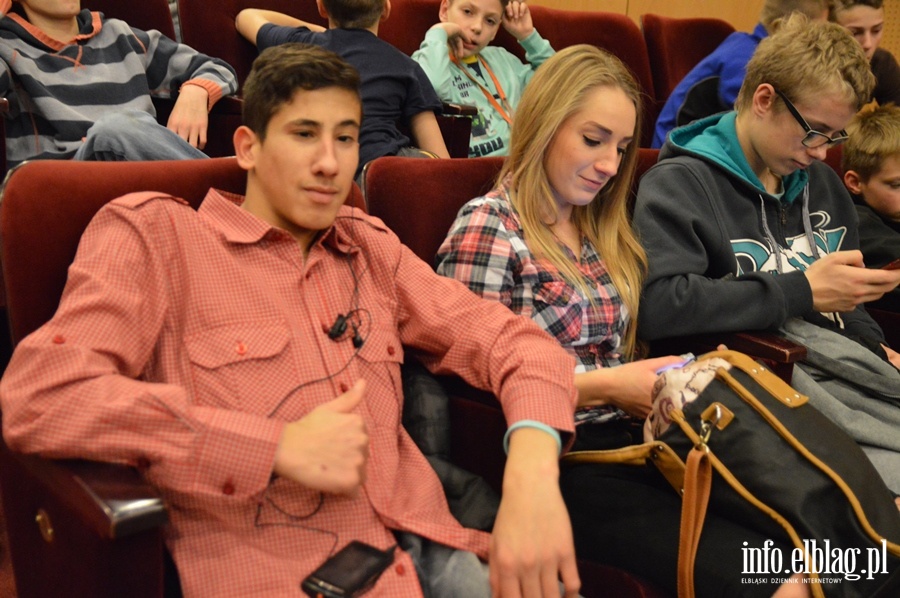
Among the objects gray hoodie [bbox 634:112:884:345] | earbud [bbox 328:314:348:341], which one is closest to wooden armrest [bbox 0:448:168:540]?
earbud [bbox 328:314:348:341]

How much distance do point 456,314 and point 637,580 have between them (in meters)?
0.45

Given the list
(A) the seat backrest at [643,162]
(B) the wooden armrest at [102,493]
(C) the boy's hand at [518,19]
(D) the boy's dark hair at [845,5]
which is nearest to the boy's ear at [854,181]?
(A) the seat backrest at [643,162]

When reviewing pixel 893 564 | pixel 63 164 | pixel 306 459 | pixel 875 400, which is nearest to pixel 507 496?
pixel 306 459

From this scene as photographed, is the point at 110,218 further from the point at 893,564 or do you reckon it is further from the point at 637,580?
the point at 893,564

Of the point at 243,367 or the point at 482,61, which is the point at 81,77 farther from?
the point at 482,61

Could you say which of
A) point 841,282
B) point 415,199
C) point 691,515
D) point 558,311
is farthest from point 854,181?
point 691,515

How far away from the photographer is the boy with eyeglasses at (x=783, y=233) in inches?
58.5

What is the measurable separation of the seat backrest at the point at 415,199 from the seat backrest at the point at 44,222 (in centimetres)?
43

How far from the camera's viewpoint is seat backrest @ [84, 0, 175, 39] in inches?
85.3

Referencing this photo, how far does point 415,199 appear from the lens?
1455mm

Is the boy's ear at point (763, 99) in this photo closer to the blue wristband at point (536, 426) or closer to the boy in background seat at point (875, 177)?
the boy in background seat at point (875, 177)

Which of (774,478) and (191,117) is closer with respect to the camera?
(774,478)

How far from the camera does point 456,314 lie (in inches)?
47.5

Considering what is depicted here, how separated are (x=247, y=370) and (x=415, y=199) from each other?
0.54m
